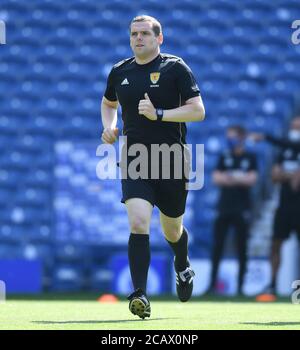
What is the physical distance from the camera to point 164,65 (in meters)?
6.99

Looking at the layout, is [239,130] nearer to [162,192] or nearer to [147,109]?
[162,192]

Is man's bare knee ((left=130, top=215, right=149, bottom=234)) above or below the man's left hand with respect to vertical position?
below

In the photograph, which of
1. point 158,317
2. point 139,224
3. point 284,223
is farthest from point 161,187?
point 284,223

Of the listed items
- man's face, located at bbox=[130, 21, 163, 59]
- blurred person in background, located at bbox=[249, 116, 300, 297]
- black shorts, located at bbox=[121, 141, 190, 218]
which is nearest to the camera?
black shorts, located at bbox=[121, 141, 190, 218]

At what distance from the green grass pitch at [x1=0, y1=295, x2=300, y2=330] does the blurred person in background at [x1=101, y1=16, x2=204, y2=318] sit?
456 mm

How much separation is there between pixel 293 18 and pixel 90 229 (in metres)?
4.47

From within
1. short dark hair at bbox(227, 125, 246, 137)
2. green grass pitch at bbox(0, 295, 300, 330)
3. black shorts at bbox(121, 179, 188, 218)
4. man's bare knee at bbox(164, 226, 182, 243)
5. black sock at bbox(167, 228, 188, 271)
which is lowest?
green grass pitch at bbox(0, 295, 300, 330)

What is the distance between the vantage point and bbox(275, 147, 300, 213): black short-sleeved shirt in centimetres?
1150

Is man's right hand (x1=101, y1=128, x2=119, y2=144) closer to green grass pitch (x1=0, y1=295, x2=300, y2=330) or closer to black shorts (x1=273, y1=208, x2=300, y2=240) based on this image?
green grass pitch (x1=0, y1=295, x2=300, y2=330)

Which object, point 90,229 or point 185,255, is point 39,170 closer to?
point 90,229

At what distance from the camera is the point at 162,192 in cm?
703

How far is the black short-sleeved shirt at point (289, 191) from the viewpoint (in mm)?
11500

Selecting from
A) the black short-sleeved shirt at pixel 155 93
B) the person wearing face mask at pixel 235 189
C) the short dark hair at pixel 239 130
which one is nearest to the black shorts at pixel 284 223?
the person wearing face mask at pixel 235 189

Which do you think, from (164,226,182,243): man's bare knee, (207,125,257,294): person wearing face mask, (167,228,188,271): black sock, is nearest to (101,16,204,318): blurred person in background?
(164,226,182,243): man's bare knee
